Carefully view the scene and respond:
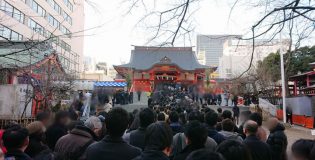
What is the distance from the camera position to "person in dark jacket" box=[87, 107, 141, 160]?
2783 millimetres

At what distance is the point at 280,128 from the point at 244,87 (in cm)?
2672

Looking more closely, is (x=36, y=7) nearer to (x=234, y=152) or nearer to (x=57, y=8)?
(x=57, y=8)

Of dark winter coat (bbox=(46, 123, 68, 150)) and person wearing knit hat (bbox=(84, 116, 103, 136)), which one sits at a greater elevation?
person wearing knit hat (bbox=(84, 116, 103, 136))

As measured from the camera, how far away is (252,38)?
5.10 m

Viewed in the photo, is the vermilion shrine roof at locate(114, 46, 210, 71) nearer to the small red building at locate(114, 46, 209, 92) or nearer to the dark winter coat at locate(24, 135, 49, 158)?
the small red building at locate(114, 46, 209, 92)

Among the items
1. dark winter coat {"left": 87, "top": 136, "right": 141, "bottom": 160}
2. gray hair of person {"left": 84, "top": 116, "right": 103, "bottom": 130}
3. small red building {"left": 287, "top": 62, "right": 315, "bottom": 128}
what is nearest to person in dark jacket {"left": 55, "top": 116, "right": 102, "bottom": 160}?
gray hair of person {"left": 84, "top": 116, "right": 103, "bottom": 130}

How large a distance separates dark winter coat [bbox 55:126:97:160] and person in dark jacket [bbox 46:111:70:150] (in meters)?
0.73

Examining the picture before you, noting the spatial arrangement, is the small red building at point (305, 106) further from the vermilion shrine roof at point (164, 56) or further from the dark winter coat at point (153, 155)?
the dark winter coat at point (153, 155)

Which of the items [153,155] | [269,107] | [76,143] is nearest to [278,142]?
[153,155]

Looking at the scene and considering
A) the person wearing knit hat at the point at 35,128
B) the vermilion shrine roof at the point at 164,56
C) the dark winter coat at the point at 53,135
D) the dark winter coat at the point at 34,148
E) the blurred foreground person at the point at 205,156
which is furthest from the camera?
the vermilion shrine roof at the point at 164,56

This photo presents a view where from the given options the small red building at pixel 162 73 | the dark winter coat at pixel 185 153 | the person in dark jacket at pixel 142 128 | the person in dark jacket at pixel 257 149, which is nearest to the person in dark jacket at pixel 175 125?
the person in dark jacket at pixel 142 128

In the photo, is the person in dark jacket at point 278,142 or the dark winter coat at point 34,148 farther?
the person in dark jacket at point 278,142

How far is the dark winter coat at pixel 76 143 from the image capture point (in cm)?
356

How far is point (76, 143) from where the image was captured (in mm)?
3648
